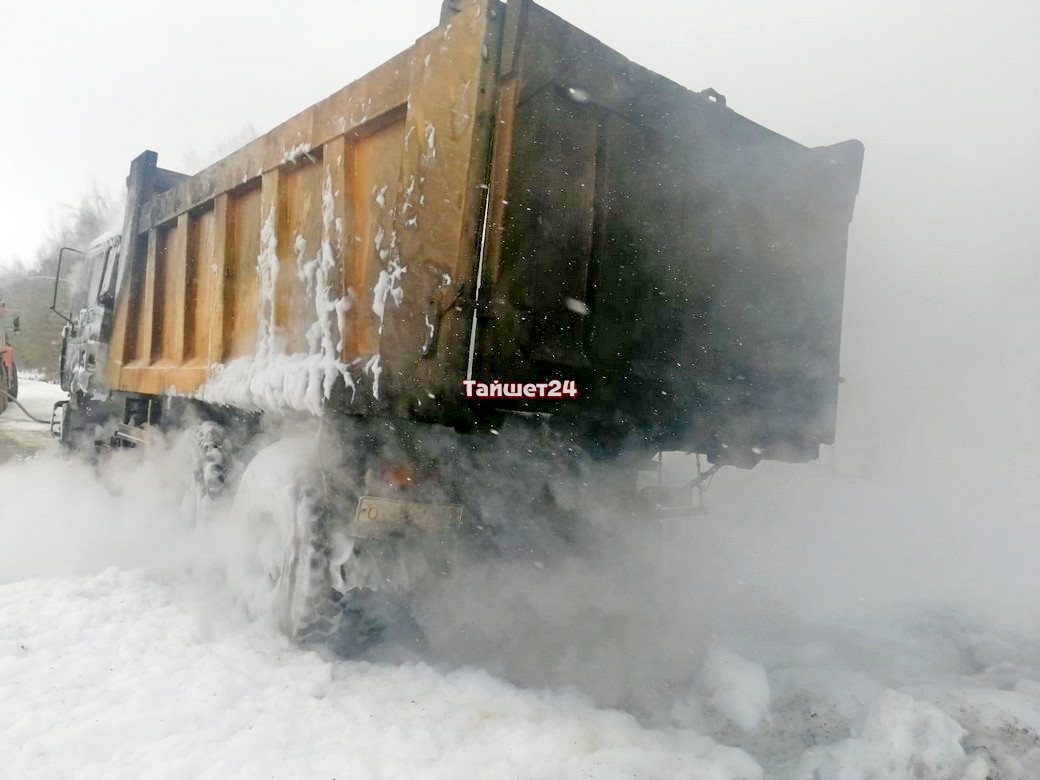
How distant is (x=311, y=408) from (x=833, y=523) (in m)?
5.56

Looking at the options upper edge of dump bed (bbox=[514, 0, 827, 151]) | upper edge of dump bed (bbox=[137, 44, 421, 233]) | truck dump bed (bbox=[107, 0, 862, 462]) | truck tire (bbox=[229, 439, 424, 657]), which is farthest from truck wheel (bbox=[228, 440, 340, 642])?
upper edge of dump bed (bbox=[514, 0, 827, 151])

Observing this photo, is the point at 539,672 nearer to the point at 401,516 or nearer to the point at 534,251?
the point at 401,516

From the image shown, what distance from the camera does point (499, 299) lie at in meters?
2.55

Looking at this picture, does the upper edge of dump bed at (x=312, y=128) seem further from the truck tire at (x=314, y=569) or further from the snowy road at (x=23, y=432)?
the snowy road at (x=23, y=432)

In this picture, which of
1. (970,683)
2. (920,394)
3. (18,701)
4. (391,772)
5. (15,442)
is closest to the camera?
(391,772)

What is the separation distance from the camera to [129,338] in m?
5.98

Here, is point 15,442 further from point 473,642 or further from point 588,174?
point 588,174

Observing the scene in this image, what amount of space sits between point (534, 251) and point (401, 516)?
1163mm

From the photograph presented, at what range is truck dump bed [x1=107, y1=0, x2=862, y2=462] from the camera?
99.7 inches

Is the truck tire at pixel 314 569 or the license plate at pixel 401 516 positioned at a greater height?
the license plate at pixel 401 516

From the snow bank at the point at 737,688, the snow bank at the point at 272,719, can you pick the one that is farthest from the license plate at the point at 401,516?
the snow bank at the point at 737,688

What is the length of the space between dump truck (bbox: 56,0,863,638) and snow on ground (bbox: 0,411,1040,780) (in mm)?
372

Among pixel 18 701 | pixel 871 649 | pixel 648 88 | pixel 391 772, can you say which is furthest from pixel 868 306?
pixel 18 701

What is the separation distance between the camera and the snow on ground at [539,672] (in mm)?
2318
